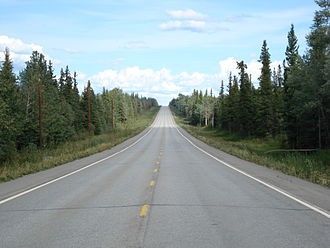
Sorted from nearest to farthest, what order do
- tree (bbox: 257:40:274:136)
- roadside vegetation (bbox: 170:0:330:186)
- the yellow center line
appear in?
the yellow center line < roadside vegetation (bbox: 170:0:330:186) < tree (bbox: 257:40:274:136)

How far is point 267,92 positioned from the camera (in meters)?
90.3

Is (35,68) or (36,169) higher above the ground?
(35,68)

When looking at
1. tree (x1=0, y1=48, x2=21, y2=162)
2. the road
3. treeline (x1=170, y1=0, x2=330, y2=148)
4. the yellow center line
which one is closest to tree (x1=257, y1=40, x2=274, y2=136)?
treeline (x1=170, y1=0, x2=330, y2=148)

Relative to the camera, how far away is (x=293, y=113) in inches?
2351

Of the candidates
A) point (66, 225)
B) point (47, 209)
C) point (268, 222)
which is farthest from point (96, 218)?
point (268, 222)

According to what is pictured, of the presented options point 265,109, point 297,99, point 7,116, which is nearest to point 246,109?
point 265,109

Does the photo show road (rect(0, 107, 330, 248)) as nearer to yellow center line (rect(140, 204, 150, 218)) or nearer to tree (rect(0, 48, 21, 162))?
Answer: yellow center line (rect(140, 204, 150, 218))

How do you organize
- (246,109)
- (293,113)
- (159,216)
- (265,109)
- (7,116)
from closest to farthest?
(159,216), (7,116), (293,113), (265,109), (246,109)

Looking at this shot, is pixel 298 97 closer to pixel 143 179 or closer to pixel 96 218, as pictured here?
pixel 143 179

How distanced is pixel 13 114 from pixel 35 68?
38.1m

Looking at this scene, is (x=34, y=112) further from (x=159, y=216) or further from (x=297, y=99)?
(x=159, y=216)

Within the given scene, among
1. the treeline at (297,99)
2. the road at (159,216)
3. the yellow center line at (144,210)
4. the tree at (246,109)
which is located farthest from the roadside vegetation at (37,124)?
the tree at (246,109)

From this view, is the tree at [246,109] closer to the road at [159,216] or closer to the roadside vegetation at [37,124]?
the roadside vegetation at [37,124]

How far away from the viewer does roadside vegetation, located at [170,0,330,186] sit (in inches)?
1365
